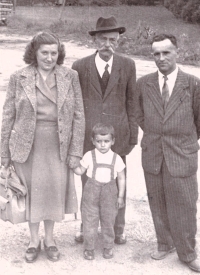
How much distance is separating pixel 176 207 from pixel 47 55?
1632 millimetres

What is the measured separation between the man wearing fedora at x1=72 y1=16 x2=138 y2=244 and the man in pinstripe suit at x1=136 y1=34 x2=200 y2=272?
20 centimetres

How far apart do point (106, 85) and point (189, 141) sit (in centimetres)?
89

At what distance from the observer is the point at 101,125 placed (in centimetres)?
429

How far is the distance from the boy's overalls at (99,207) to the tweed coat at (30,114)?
26 centimetres

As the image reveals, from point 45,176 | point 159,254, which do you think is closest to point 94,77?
point 45,176

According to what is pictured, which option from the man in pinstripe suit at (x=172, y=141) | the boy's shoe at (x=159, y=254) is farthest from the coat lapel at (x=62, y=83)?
the boy's shoe at (x=159, y=254)

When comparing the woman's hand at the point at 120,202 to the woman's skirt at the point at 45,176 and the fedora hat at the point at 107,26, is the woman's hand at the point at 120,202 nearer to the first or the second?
the woman's skirt at the point at 45,176

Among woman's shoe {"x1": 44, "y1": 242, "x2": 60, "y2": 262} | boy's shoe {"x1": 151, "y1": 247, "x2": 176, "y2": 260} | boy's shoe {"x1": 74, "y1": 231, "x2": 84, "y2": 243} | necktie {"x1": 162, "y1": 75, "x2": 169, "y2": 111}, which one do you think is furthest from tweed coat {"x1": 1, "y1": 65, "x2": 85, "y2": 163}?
boy's shoe {"x1": 151, "y1": 247, "x2": 176, "y2": 260}

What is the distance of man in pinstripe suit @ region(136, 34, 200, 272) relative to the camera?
4062 mm

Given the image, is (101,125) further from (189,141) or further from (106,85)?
(189,141)

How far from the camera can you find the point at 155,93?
417cm

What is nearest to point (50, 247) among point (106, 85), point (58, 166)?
point (58, 166)

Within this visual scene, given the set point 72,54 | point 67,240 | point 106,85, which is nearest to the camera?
point 106,85

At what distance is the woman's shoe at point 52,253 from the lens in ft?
14.5
